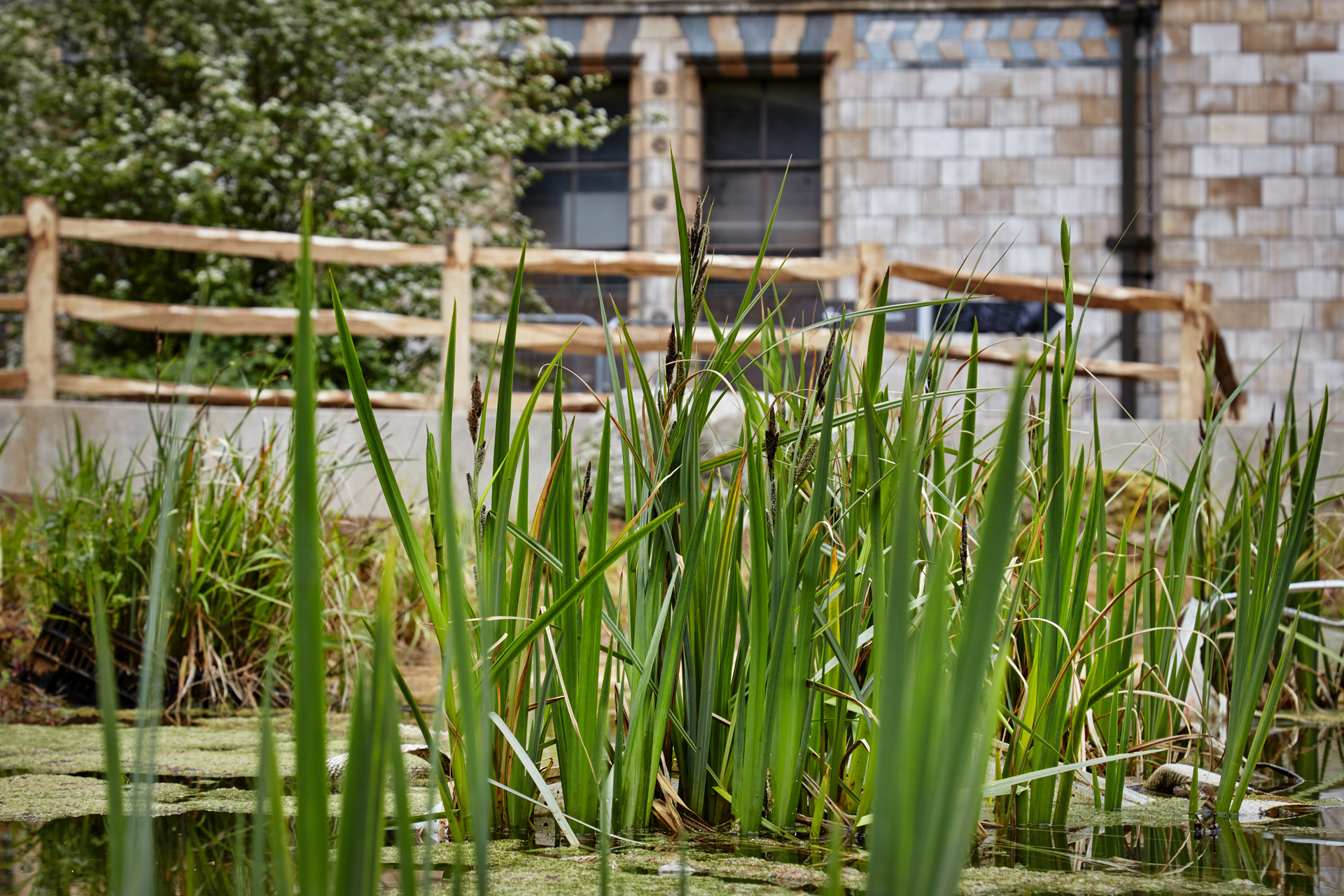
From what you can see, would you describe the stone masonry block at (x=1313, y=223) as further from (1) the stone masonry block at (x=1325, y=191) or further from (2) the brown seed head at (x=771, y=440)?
(2) the brown seed head at (x=771, y=440)

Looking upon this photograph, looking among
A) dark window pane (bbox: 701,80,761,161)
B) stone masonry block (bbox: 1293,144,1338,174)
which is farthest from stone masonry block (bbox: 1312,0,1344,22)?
dark window pane (bbox: 701,80,761,161)

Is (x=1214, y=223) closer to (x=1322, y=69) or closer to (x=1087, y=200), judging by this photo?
(x=1087, y=200)

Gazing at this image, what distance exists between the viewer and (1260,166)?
783 cm

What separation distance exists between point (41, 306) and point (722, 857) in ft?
15.4

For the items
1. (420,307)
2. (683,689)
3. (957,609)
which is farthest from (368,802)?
(420,307)

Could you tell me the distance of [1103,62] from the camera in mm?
8031

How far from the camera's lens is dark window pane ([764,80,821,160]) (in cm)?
865

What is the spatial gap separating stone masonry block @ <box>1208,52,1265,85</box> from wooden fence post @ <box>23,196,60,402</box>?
742cm

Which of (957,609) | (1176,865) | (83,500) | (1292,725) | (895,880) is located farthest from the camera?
(83,500)

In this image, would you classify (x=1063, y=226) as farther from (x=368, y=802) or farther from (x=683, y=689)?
(x=368, y=802)

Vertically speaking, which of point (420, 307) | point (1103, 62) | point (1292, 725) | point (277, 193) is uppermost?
point (1103, 62)

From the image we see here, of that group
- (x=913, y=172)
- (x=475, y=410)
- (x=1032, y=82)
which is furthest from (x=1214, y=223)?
(x=475, y=410)

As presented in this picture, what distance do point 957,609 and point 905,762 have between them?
626 mm

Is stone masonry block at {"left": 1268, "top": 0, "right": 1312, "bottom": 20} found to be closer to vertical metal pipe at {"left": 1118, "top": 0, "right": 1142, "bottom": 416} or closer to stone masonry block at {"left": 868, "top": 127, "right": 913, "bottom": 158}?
vertical metal pipe at {"left": 1118, "top": 0, "right": 1142, "bottom": 416}
